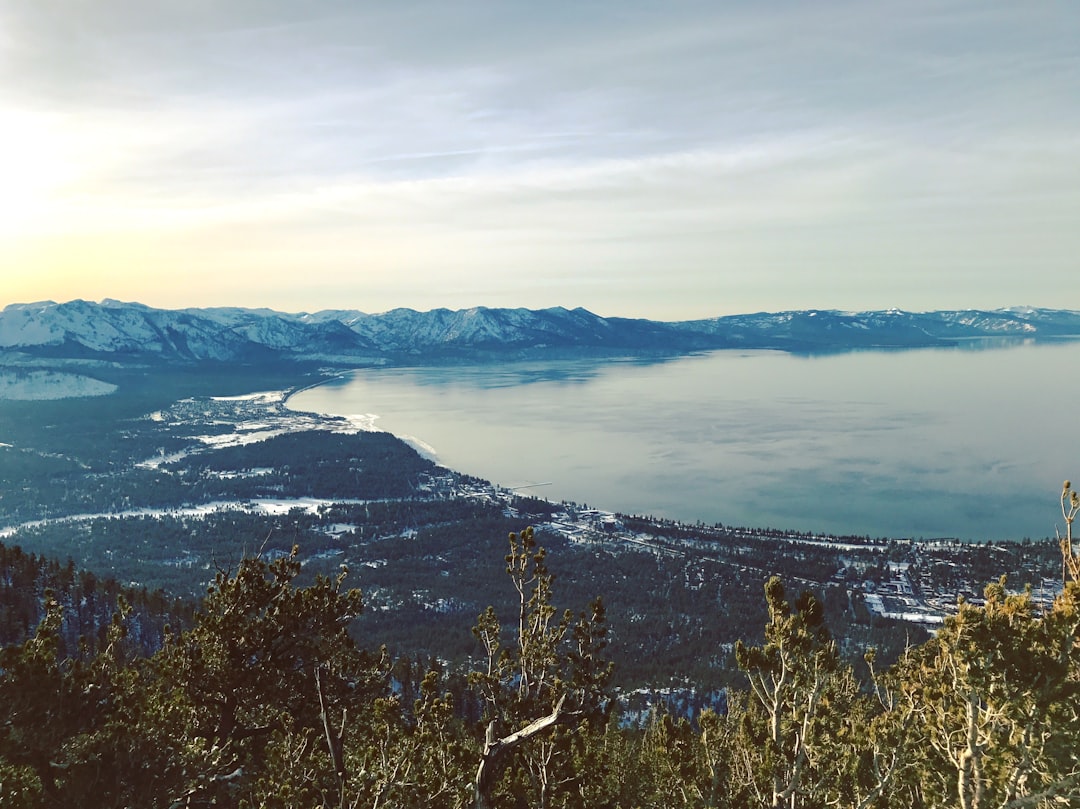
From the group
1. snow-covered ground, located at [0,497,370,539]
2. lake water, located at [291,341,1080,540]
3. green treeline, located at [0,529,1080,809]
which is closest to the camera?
green treeline, located at [0,529,1080,809]

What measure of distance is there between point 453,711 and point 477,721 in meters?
0.40

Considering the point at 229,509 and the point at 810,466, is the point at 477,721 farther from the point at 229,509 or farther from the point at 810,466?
the point at 810,466

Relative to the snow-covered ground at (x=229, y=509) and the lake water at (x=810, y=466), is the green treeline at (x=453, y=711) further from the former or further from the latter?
the snow-covered ground at (x=229, y=509)

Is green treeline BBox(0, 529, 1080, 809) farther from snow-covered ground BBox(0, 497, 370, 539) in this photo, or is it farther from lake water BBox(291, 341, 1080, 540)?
snow-covered ground BBox(0, 497, 370, 539)

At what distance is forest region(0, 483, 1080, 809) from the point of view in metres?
6.91

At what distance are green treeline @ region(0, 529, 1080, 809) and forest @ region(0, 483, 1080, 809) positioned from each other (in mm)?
33

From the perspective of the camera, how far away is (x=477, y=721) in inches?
420

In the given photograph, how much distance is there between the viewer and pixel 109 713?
9.98m

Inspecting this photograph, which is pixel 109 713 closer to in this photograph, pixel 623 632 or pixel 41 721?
pixel 41 721

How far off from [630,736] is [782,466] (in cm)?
10622

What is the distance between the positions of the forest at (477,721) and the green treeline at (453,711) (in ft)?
0.11

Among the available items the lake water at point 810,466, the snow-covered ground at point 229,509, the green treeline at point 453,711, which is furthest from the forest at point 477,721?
the snow-covered ground at point 229,509

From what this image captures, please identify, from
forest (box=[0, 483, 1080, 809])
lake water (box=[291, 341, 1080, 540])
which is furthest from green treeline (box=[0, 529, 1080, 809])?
lake water (box=[291, 341, 1080, 540])

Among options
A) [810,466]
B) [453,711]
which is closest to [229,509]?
[810,466]
